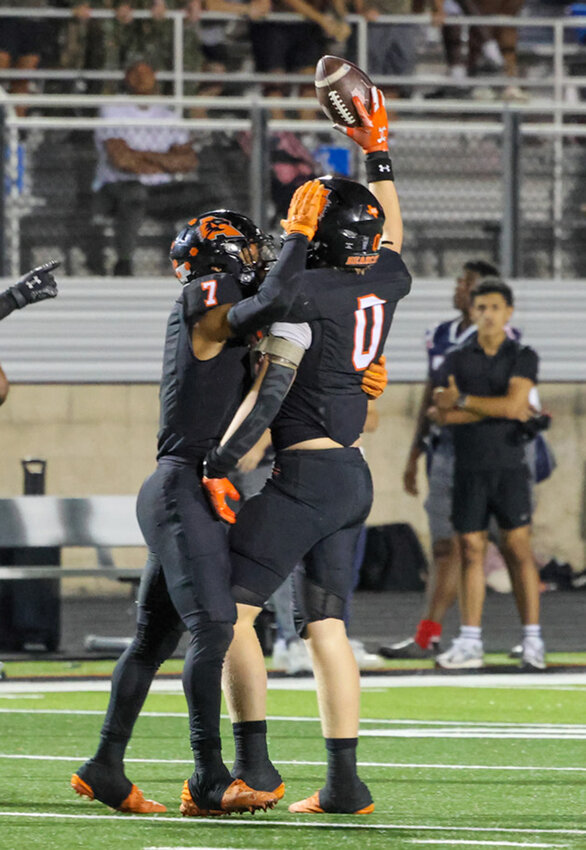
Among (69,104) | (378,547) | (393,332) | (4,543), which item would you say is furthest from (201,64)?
(4,543)

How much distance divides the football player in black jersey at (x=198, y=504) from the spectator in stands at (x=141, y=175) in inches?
304

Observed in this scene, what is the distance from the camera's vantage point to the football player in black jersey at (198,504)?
543 centimetres

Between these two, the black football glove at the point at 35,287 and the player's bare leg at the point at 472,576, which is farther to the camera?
the player's bare leg at the point at 472,576

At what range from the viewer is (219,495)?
5.54 metres

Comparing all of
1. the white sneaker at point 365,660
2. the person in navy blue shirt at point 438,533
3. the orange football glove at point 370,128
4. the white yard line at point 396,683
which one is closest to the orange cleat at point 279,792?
the orange football glove at point 370,128

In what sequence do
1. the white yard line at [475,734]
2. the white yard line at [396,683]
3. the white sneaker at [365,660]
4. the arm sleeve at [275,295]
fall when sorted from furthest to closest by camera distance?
the white sneaker at [365,660], the white yard line at [396,683], the white yard line at [475,734], the arm sleeve at [275,295]

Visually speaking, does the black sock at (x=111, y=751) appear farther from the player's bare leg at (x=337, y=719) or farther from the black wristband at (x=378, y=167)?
the black wristband at (x=378, y=167)

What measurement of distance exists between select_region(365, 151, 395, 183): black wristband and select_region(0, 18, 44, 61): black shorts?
30.0 feet

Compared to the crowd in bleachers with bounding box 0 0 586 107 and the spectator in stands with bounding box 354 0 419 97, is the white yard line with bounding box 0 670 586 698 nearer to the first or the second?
the crowd in bleachers with bounding box 0 0 586 107

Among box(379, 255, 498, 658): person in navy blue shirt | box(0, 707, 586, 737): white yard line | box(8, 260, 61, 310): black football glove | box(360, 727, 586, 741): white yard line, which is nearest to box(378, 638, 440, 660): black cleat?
box(379, 255, 498, 658): person in navy blue shirt

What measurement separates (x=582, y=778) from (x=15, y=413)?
964 cm

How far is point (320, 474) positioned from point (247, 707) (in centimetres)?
75

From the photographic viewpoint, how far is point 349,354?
5.68 m

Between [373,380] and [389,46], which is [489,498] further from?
[389,46]
